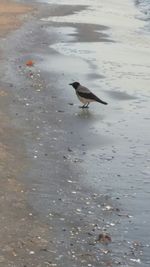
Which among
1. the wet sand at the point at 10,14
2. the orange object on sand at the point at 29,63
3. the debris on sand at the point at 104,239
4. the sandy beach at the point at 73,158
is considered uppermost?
the wet sand at the point at 10,14

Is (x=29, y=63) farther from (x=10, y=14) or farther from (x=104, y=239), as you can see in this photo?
(x=10, y=14)

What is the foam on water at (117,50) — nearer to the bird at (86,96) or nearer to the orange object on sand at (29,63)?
the orange object on sand at (29,63)

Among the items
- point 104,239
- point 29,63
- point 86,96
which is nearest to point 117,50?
point 29,63

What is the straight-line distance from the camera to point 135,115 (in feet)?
41.8

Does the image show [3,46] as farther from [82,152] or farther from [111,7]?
[111,7]

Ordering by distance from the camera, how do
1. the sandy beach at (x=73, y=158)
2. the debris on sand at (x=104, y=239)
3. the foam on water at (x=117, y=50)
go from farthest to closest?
the foam on water at (x=117, y=50) < the debris on sand at (x=104, y=239) < the sandy beach at (x=73, y=158)

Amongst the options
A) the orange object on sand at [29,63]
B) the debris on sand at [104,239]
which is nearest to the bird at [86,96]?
the orange object on sand at [29,63]

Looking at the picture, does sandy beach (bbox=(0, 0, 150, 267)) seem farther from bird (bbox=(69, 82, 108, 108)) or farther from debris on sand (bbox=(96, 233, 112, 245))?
bird (bbox=(69, 82, 108, 108))

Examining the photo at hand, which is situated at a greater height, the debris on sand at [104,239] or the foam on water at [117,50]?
the foam on water at [117,50]

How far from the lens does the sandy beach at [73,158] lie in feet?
22.4

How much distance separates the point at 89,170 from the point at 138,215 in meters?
1.78

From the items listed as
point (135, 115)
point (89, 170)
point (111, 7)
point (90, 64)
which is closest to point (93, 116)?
point (135, 115)

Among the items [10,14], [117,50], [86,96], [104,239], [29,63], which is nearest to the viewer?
[104,239]

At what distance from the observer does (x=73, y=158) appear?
9.95m
